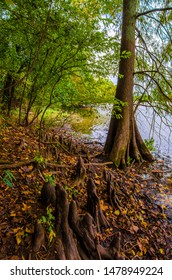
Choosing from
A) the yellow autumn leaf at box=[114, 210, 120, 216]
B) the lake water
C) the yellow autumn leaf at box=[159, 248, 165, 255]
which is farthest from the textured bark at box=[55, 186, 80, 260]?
the lake water

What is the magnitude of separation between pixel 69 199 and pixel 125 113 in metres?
3.83

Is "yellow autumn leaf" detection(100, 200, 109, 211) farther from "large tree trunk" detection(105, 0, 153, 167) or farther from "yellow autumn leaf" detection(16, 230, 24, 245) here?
"large tree trunk" detection(105, 0, 153, 167)

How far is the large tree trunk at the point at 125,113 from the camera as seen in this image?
6.20 meters

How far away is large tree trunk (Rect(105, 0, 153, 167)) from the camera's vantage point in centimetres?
620

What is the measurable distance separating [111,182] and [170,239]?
1515 mm

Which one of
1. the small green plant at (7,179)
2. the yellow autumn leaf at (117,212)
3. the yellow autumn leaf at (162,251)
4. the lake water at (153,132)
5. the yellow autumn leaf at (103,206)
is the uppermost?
the lake water at (153,132)

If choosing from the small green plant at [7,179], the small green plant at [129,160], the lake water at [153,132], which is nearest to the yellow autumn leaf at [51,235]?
the small green plant at [7,179]

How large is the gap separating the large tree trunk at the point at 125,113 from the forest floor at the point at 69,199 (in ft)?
2.59

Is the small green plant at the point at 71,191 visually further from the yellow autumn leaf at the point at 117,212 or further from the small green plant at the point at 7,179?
the small green plant at the point at 7,179

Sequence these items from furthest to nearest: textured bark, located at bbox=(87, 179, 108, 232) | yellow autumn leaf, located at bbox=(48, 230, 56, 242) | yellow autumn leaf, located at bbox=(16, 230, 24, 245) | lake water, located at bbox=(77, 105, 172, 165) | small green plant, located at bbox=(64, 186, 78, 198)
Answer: lake water, located at bbox=(77, 105, 172, 165) < small green plant, located at bbox=(64, 186, 78, 198) < textured bark, located at bbox=(87, 179, 108, 232) < yellow autumn leaf, located at bbox=(48, 230, 56, 242) < yellow autumn leaf, located at bbox=(16, 230, 24, 245)

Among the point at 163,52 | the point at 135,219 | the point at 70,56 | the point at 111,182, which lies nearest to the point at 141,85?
the point at 163,52

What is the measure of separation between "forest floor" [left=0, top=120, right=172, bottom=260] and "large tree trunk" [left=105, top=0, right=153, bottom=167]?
789mm

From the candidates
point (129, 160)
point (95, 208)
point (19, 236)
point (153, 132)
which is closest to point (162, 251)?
point (95, 208)
